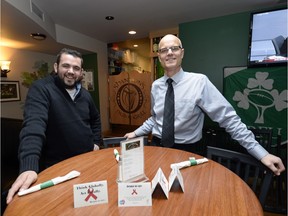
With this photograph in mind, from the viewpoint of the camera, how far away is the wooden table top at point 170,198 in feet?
2.19

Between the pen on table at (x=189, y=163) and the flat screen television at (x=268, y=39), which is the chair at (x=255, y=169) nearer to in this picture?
the pen on table at (x=189, y=163)

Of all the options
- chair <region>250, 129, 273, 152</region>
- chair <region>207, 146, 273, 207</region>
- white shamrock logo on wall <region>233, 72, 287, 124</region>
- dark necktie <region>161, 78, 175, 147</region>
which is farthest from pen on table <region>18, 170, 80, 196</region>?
white shamrock logo on wall <region>233, 72, 287, 124</region>

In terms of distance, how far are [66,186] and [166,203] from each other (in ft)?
1.44

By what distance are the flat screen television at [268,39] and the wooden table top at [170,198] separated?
249 centimetres

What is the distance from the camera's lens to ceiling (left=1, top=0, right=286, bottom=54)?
254 cm

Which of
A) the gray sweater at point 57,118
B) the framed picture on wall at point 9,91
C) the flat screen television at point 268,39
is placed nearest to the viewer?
the gray sweater at point 57,118

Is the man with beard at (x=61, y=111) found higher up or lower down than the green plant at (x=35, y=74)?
lower down

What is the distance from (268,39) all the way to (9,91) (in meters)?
4.45

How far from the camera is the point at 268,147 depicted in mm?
1934

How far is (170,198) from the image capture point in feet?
2.41

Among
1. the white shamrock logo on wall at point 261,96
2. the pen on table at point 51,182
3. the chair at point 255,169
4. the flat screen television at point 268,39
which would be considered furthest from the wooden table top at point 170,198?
the flat screen television at point 268,39

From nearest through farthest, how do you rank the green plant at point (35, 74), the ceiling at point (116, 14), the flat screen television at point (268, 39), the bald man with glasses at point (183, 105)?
the bald man with glasses at point (183, 105), the ceiling at point (116, 14), the flat screen television at point (268, 39), the green plant at point (35, 74)

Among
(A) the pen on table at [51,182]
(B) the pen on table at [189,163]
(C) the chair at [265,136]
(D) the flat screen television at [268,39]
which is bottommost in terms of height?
(C) the chair at [265,136]

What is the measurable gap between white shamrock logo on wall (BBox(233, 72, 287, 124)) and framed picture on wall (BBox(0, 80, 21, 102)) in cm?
403
